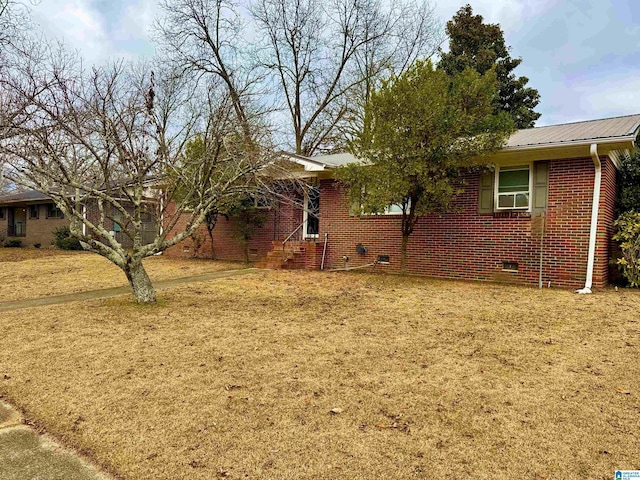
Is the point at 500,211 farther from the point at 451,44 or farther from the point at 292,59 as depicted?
the point at 292,59

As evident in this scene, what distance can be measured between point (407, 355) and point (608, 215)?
7434 millimetres

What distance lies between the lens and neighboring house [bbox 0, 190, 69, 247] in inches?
899

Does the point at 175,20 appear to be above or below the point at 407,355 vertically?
above

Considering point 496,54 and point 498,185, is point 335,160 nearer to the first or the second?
point 498,185

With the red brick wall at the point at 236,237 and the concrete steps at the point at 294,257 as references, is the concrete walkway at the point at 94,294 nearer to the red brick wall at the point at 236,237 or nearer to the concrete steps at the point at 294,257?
the concrete steps at the point at 294,257

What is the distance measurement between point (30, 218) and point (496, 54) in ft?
92.5

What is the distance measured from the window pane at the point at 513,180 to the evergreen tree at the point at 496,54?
1503 centimetres

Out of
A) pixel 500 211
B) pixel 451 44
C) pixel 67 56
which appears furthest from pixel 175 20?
pixel 500 211

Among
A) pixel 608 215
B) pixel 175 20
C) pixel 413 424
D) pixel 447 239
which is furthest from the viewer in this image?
pixel 175 20

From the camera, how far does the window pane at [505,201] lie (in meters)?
9.73

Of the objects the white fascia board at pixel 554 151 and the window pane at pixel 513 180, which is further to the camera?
the window pane at pixel 513 180

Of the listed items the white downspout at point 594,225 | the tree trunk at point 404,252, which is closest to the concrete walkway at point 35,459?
the tree trunk at point 404,252

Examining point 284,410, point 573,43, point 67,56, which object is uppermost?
point 573,43

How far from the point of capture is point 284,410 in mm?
3266
